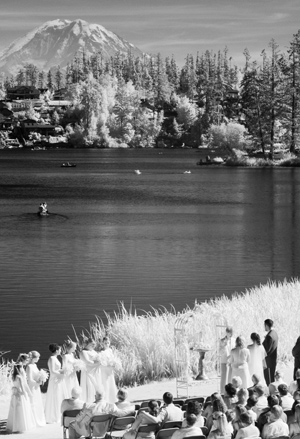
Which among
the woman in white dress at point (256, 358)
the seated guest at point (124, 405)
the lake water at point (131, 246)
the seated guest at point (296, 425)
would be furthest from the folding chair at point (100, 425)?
the lake water at point (131, 246)

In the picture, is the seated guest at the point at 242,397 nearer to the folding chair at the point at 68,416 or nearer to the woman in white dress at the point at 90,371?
the folding chair at the point at 68,416

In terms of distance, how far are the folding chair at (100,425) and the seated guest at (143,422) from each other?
2.02 ft

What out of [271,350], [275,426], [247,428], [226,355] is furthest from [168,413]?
[271,350]

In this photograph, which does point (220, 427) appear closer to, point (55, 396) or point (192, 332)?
point (55, 396)

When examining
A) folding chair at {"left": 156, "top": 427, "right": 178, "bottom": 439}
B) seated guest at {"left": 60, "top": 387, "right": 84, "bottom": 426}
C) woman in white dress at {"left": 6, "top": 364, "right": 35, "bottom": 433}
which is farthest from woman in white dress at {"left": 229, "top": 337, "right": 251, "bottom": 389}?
folding chair at {"left": 156, "top": 427, "right": 178, "bottom": 439}

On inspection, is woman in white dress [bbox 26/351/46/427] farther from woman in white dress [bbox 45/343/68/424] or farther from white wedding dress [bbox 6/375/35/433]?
woman in white dress [bbox 45/343/68/424]

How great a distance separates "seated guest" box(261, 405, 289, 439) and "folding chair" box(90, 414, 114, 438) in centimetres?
284

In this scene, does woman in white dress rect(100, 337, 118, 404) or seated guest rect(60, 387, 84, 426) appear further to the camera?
woman in white dress rect(100, 337, 118, 404)

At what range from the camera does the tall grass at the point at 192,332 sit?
2258 centimetres

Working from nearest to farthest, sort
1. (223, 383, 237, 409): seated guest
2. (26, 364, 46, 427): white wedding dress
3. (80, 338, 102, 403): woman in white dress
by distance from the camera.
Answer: (223, 383, 237, 409): seated guest
(26, 364, 46, 427): white wedding dress
(80, 338, 102, 403): woman in white dress

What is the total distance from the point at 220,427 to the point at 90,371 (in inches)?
224

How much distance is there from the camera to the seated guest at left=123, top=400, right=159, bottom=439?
1397 centimetres

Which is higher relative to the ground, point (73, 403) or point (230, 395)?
point (230, 395)

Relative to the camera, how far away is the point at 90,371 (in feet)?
60.8
